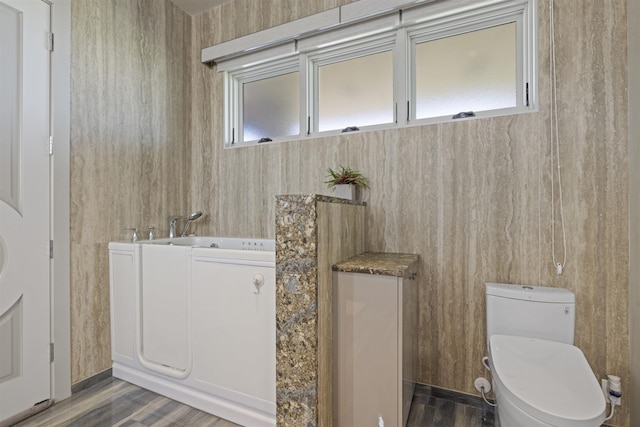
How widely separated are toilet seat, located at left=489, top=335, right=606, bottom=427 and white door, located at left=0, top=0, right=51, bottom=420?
2386 millimetres

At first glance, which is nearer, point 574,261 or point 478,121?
point 574,261

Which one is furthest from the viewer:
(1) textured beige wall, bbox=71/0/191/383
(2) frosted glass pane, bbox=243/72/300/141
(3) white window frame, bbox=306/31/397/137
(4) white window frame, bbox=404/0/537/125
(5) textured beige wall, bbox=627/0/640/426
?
(2) frosted glass pane, bbox=243/72/300/141

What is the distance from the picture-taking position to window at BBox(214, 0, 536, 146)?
1828 mm

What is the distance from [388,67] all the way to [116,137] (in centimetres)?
201

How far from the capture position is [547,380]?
3.89 feet

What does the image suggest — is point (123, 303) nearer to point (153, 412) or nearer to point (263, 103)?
point (153, 412)

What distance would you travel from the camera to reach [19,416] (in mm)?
1630

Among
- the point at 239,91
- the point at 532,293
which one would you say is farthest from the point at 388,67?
the point at 532,293

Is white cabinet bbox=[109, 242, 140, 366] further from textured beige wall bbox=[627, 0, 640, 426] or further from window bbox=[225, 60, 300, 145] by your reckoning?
textured beige wall bbox=[627, 0, 640, 426]

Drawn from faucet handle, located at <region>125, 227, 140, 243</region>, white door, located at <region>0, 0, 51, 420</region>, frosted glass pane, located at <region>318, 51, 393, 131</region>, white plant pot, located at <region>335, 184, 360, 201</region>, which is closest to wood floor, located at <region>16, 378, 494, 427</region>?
white door, located at <region>0, 0, 51, 420</region>

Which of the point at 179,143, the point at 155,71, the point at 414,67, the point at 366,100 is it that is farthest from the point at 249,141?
the point at 414,67

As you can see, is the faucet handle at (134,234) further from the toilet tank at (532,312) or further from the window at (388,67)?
the toilet tank at (532,312)

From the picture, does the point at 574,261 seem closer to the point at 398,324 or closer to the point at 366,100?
the point at 398,324

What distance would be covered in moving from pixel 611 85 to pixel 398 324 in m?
1.64
